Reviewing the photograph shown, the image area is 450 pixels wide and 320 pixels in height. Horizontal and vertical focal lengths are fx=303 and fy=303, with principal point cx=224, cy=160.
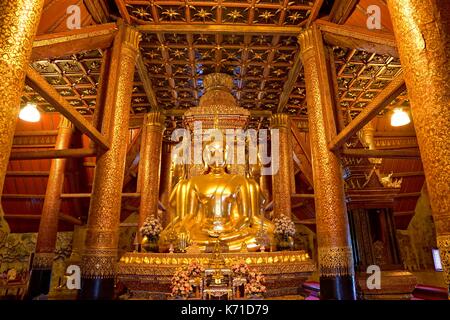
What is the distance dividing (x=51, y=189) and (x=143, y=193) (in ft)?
8.45

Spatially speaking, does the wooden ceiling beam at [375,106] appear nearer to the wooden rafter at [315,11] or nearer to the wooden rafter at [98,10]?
the wooden rafter at [315,11]

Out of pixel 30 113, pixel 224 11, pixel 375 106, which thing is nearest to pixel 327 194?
pixel 375 106

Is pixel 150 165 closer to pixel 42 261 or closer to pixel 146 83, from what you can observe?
pixel 146 83

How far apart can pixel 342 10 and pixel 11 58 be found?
206 inches

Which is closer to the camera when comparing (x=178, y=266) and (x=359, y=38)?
(x=178, y=266)

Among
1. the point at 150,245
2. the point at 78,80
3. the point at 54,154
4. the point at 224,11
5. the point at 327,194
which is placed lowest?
the point at 150,245

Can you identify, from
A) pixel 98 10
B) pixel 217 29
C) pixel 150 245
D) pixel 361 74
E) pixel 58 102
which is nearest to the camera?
pixel 58 102

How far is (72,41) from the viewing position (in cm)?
472

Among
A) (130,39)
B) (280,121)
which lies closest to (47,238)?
(130,39)

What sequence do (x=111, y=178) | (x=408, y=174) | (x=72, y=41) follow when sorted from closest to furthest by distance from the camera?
(x=111, y=178) → (x=72, y=41) → (x=408, y=174)

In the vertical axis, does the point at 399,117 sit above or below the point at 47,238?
above

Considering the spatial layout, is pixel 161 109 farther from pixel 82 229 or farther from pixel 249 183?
pixel 82 229
